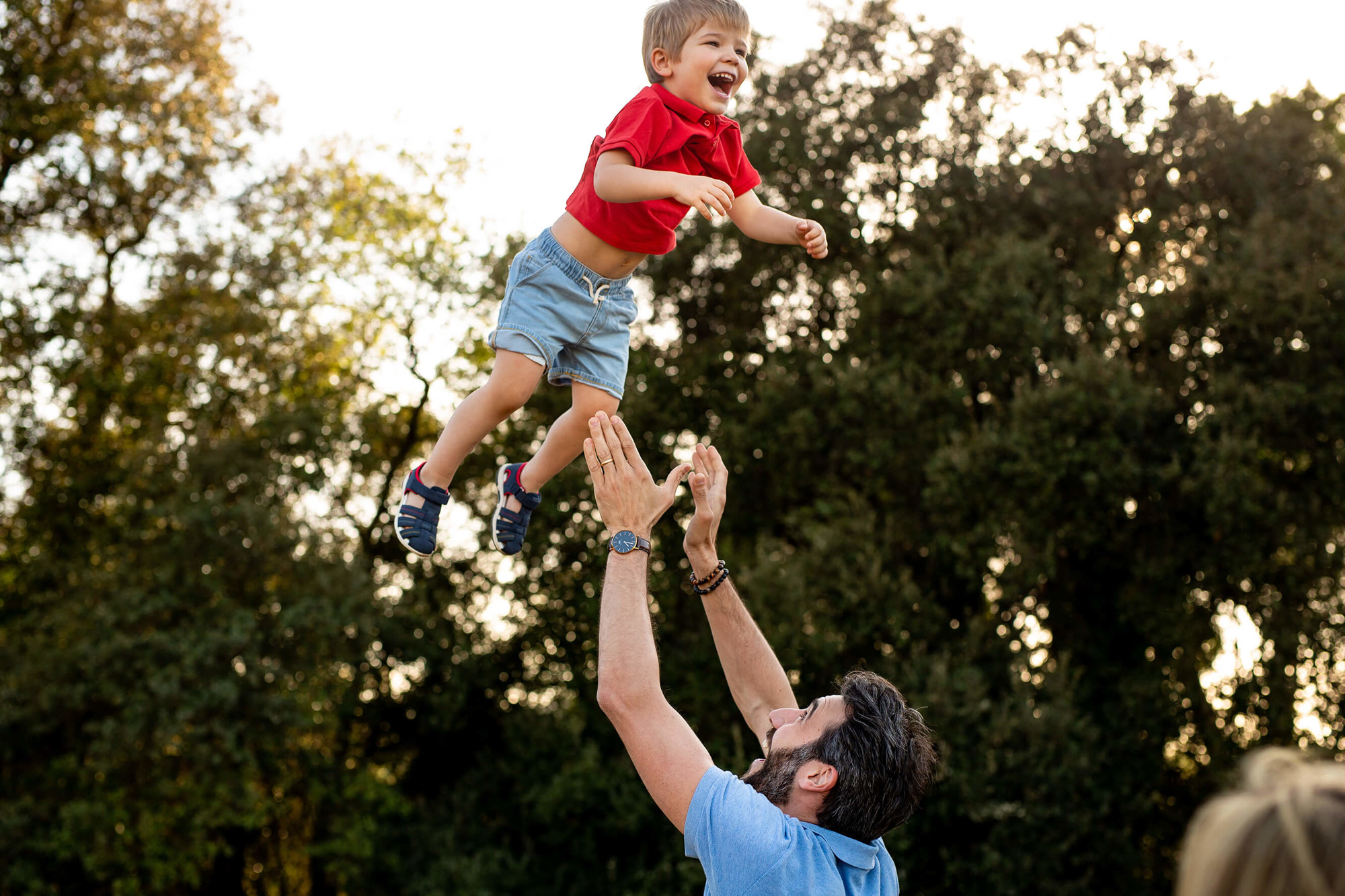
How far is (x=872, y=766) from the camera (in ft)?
8.14

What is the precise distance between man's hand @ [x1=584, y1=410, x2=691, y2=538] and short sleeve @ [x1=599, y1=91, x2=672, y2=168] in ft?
2.16

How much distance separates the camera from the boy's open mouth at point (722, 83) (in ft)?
9.57

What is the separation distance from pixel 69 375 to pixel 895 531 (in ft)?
34.9

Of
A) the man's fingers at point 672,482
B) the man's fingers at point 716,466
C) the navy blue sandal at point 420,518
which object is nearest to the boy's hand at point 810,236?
the man's fingers at point 716,466

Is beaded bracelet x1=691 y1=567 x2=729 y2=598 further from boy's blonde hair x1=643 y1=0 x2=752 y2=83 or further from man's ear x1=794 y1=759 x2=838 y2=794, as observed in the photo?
boy's blonde hair x1=643 y1=0 x2=752 y2=83

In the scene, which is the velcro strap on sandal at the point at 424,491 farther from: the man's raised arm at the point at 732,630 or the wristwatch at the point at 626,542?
the wristwatch at the point at 626,542

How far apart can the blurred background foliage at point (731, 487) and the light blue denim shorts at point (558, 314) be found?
363 inches

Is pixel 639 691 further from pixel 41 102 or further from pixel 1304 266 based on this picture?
pixel 41 102

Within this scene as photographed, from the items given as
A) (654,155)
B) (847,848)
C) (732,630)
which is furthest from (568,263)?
(847,848)

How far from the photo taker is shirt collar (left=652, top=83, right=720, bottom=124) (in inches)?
115

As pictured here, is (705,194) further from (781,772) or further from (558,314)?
(781,772)

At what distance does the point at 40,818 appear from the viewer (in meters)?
13.3

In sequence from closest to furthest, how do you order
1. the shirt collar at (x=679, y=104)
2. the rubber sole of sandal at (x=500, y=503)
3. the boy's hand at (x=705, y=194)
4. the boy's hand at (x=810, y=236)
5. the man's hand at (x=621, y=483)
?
1. the man's hand at (x=621, y=483)
2. the boy's hand at (x=705, y=194)
3. the shirt collar at (x=679, y=104)
4. the boy's hand at (x=810, y=236)
5. the rubber sole of sandal at (x=500, y=503)

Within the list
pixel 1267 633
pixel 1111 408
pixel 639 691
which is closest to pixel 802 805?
pixel 639 691
